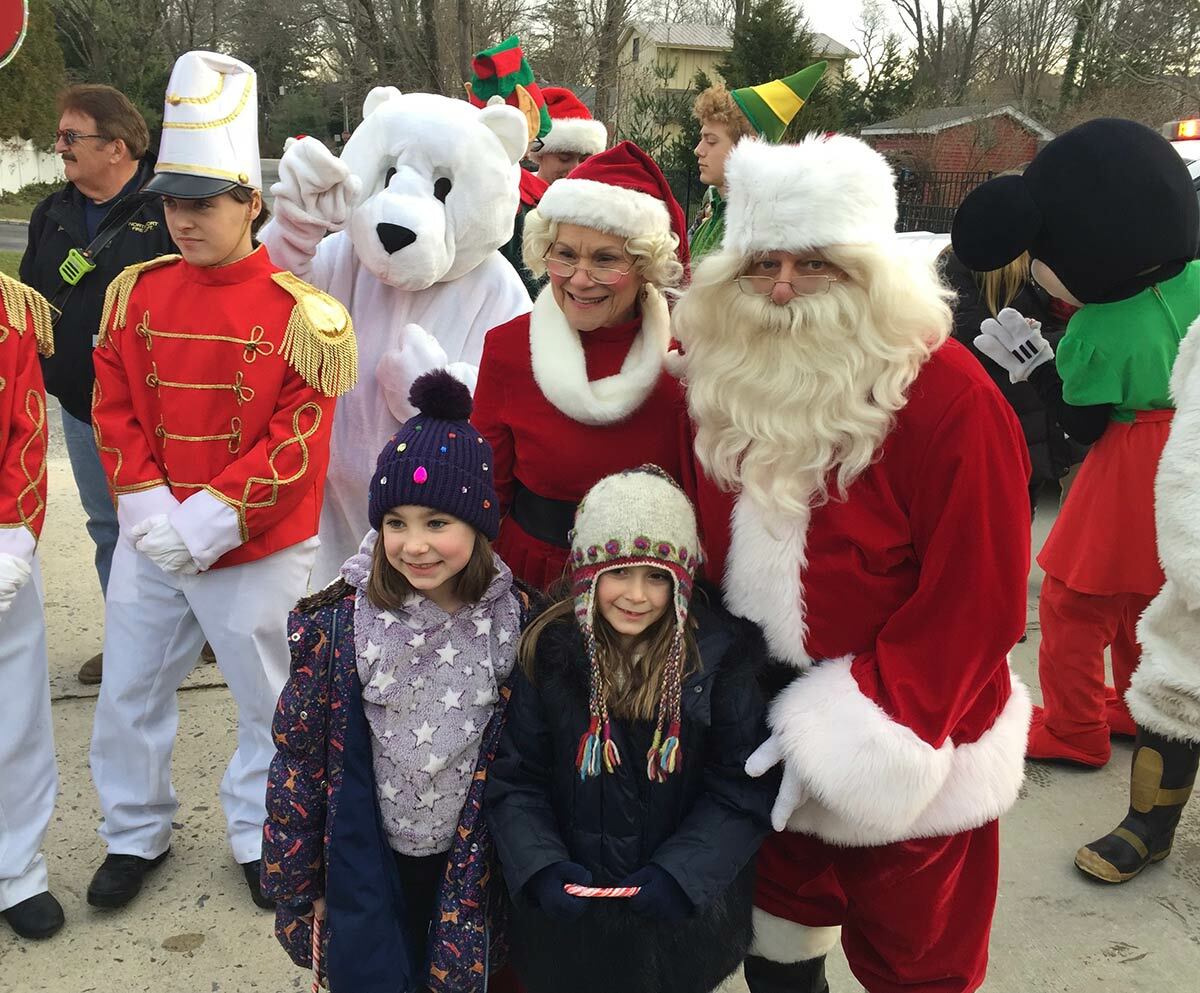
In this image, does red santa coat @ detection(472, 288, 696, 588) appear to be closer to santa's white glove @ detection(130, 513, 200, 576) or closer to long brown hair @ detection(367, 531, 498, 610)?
long brown hair @ detection(367, 531, 498, 610)

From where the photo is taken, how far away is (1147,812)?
3.13m

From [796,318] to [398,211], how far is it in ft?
5.34

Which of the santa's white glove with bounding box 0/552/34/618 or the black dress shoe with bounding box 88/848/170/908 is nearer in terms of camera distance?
the santa's white glove with bounding box 0/552/34/618

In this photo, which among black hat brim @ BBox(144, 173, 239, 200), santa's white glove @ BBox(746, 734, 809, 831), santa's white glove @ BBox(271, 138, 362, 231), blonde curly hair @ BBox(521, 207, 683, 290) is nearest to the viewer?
santa's white glove @ BBox(746, 734, 809, 831)

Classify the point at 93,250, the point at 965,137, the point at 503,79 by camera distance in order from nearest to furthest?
the point at 93,250 → the point at 503,79 → the point at 965,137

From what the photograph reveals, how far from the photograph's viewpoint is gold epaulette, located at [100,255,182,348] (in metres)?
2.74

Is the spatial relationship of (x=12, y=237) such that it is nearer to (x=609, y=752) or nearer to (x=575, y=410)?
(x=575, y=410)

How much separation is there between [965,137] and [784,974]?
96.2 ft

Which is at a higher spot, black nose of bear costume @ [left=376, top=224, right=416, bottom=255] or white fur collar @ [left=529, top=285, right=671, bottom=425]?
black nose of bear costume @ [left=376, top=224, right=416, bottom=255]

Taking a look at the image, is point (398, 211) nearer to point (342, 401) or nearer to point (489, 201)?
point (489, 201)

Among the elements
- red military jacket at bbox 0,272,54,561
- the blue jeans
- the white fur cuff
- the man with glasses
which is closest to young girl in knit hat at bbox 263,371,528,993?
the white fur cuff

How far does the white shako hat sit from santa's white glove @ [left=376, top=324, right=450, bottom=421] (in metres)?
0.65

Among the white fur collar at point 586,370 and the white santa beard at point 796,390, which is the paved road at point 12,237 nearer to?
the white fur collar at point 586,370

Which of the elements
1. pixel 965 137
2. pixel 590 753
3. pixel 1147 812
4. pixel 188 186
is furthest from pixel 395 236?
pixel 965 137
